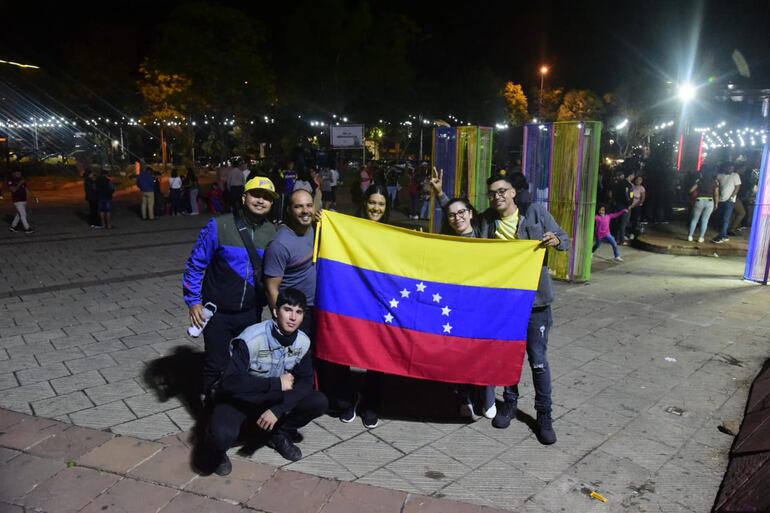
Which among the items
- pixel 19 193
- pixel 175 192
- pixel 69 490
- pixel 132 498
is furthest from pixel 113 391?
pixel 175 192

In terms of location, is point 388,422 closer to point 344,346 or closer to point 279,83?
point 344,346

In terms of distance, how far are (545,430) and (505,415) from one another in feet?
1.19

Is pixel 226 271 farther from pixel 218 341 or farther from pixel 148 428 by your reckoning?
pixel 148 428

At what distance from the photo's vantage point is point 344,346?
4.24m

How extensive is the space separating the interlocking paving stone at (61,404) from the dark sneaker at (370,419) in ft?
→ 7.64

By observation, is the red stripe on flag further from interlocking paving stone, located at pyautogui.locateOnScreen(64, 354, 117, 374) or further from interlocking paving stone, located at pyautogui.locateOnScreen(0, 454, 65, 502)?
interlocking paving stone, located at pyautogui.locateOnScreen(64, 354, 117, 374)

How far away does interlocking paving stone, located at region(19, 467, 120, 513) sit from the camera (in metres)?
3.34

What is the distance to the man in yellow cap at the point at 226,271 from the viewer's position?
4.03 meters

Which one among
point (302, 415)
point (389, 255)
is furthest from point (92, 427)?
point (389, 255)

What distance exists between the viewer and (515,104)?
2776 inches

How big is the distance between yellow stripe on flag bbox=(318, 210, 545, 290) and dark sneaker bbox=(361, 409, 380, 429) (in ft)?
3.54

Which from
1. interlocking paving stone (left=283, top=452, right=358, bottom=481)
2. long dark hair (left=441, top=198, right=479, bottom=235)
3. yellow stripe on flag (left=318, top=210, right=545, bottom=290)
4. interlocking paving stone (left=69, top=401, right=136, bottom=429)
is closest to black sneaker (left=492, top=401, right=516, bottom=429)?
yellow stripe on flag (left=318, top=210, right=545, bottom=290)

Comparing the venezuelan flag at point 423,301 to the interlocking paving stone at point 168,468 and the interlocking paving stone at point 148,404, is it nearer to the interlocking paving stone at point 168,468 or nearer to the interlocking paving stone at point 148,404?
the interlocking paving stone at point 168,468

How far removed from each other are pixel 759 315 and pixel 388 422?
20.2ft
